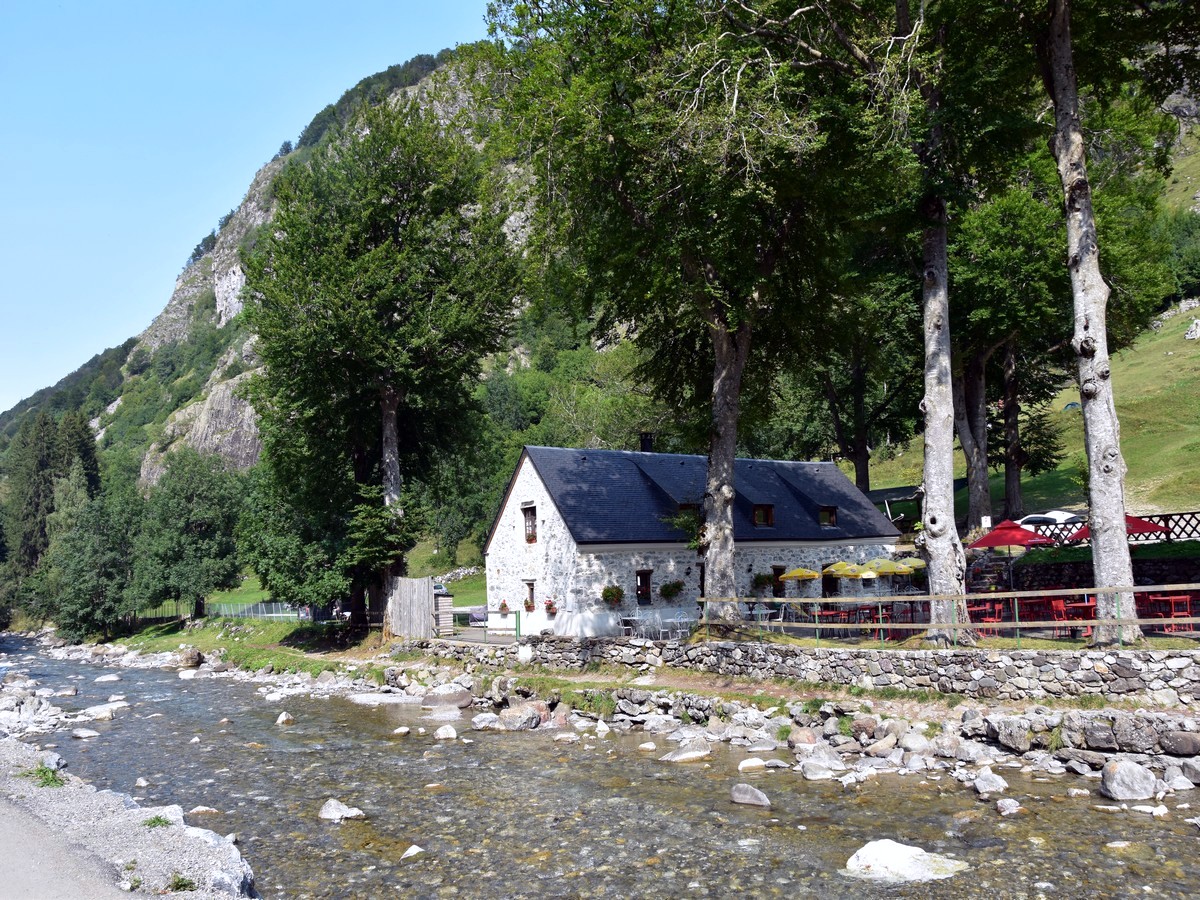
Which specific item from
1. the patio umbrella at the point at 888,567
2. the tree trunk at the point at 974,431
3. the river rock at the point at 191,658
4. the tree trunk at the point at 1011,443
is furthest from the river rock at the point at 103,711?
the tree trunk at the point at 1011,443

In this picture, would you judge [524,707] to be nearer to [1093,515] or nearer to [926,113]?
[1093,515]

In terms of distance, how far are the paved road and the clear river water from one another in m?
2.27

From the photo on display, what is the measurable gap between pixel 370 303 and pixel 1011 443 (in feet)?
101

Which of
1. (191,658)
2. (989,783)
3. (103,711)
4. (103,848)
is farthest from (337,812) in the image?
(191,658)

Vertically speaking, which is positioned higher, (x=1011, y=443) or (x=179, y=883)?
(x=1011, y=443)

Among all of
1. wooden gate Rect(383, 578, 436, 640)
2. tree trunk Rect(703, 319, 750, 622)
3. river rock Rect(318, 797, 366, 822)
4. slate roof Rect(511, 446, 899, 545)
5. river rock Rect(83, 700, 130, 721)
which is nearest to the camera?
river rock Rect(318, 797, 366, 822)

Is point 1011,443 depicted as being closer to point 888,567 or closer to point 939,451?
point 888,567

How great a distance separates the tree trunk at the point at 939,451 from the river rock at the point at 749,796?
725 cm

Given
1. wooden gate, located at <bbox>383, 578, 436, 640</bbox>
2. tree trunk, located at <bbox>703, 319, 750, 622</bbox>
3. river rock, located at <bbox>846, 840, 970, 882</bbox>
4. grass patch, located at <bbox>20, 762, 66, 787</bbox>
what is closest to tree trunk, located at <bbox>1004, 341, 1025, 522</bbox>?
tree trunk, located at <bbox>703, 319, 750, 622</bbox>

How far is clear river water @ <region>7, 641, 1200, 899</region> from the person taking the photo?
1027 cm

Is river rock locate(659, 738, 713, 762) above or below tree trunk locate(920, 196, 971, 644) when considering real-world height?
below

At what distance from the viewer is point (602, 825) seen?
12.9m

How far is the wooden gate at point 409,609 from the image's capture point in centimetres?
3400

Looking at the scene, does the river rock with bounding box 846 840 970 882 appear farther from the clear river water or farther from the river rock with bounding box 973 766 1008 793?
the river rock with bounding box 973 766 1008 793
